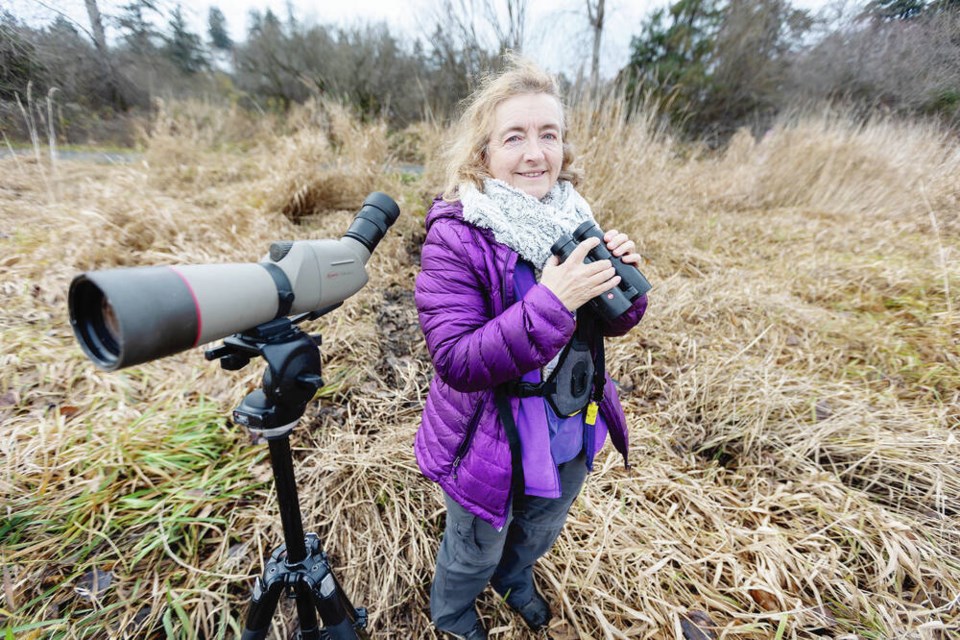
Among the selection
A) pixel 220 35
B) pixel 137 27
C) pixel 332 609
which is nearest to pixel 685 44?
pixel 220 35

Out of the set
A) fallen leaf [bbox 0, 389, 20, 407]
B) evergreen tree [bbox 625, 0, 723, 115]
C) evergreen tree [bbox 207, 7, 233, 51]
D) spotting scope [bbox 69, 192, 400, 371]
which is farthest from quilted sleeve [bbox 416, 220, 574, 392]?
evergreen tree [bbox 625, 0, 723, 115]

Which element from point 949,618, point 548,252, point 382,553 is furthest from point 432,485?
point 949,618

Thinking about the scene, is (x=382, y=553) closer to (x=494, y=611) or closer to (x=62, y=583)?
(x=494, y=611)

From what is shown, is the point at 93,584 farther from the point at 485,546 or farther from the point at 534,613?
the point at 534,613

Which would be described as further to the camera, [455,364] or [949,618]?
[949,618]

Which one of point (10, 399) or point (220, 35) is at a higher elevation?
point (220, 35)

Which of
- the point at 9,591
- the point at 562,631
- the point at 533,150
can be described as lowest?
the point at 562,631

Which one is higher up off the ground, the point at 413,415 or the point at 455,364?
the point at 455,364

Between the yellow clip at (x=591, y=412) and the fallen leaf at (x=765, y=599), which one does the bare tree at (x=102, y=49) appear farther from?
the fallen leaf at (x=765, y=599)

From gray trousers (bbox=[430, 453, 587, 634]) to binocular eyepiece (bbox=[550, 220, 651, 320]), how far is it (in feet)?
1.68

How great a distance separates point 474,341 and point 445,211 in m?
0.39

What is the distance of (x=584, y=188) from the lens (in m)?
3.88

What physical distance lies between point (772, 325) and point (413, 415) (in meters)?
2.69

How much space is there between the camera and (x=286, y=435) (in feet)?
2.78
